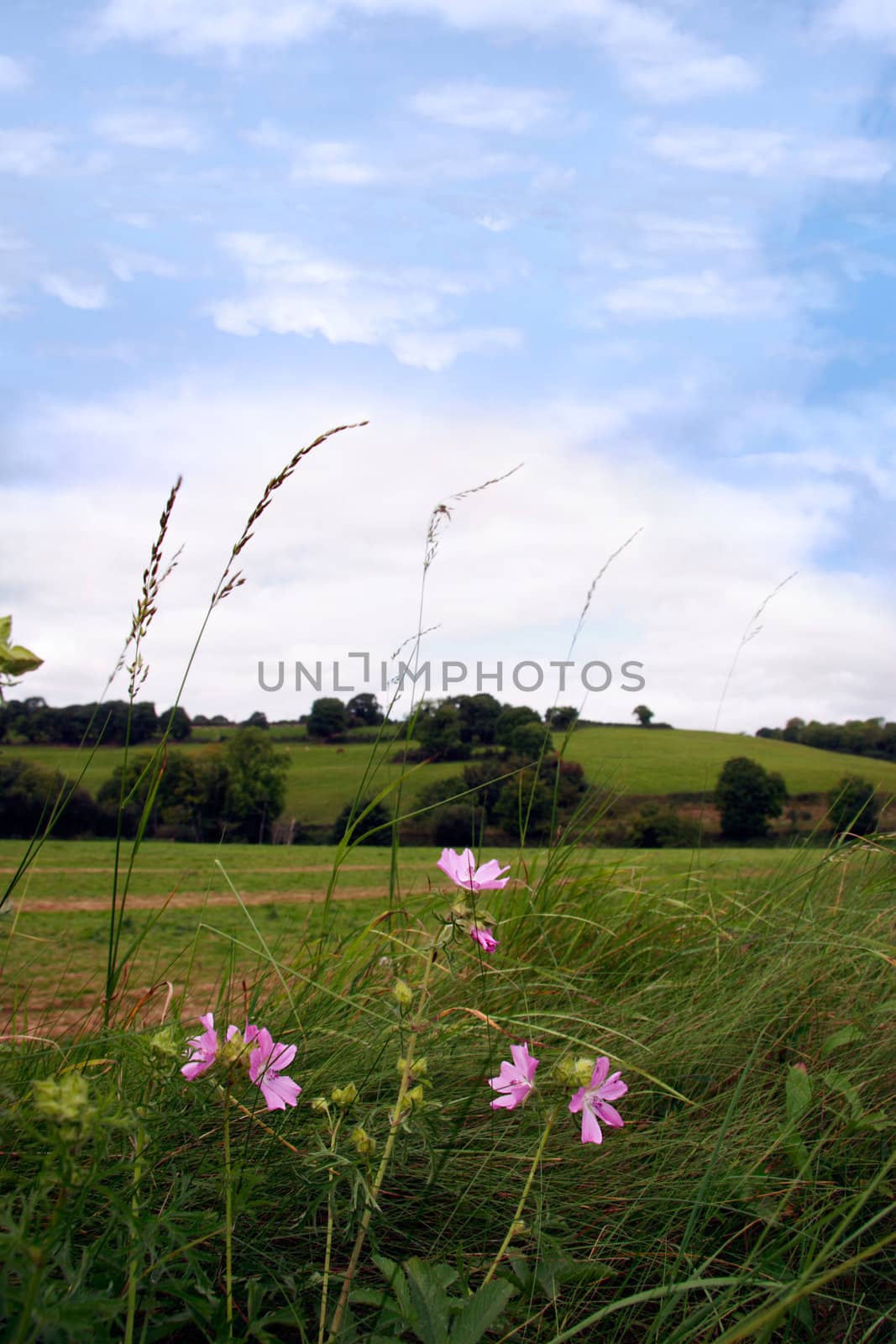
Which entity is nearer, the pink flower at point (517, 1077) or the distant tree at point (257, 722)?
the pink flower at point (517, 1077)

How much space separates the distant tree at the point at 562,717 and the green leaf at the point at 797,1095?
1.58m

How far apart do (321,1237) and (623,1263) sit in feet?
1.57

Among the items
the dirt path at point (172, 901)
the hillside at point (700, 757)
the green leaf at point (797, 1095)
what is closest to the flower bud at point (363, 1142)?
the green leaf at point (797, 1095)

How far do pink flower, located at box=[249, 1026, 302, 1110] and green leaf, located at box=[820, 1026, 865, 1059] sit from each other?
122 cm

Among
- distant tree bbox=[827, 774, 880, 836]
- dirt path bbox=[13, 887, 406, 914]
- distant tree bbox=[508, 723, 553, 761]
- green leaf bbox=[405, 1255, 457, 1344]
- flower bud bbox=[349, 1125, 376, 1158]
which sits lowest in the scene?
dirt path bbox=[13, 887, 406, 914]

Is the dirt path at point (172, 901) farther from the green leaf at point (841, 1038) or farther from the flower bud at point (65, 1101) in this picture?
the flower bud at point (65, 1101)

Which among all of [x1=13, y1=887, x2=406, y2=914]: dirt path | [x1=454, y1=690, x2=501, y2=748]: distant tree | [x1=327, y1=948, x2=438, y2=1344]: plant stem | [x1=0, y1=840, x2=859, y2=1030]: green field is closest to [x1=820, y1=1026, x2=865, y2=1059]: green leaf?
[x1=0, y1=840, x2=859, y2=1030]: green field

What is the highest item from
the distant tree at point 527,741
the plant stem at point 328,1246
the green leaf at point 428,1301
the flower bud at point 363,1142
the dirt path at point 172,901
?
the distant tree at point 527,741

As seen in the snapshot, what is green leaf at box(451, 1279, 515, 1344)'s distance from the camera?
39.8 inches

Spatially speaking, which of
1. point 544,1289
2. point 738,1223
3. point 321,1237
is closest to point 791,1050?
point 738,1223

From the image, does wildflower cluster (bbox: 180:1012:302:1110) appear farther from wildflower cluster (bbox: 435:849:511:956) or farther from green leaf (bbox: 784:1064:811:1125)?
green leaf (bbox: 784:1064:811:1125)

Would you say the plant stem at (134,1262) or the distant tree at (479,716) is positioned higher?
the distant tree at (479,716)

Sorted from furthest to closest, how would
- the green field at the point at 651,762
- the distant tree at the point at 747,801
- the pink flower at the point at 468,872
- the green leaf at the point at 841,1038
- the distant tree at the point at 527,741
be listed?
the green field at the point at 651,762 → the distant tree at the point at 747,801 → the distant tree at the point at 527,741 → the green leaf at the point at 841,1038 → the pink flower at the point at 468,872

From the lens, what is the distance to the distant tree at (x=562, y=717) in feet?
10.2
